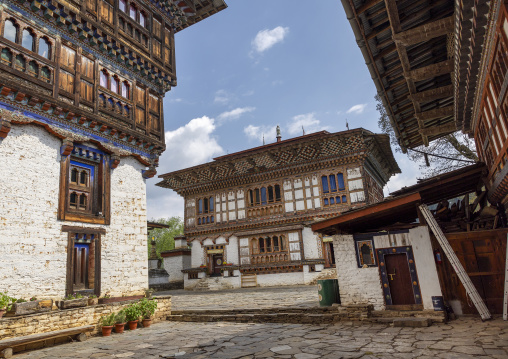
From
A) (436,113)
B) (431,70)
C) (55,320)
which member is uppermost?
(431,70)

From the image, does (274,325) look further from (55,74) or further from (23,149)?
(55,74)

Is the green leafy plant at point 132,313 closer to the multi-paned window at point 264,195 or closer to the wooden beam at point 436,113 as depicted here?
the wooden beam at point 436,113

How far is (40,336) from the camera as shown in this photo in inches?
323

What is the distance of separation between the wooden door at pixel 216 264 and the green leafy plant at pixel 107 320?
1593 cm

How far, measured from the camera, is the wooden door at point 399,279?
9.61 m

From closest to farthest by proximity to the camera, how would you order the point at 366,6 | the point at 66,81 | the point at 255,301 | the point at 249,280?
the point at 366,6, the point at 66,81, the point at 255,301, the point at 249,280

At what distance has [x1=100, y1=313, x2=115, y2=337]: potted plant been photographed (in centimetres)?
989

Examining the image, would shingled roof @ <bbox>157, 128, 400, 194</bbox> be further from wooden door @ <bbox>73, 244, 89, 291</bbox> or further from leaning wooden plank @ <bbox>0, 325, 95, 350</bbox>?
leaning wooden plank @ <bbox>0, 325, 95, 350</bbox>

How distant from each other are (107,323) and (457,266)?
9.82m

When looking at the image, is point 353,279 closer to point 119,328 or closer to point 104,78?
point 119,328

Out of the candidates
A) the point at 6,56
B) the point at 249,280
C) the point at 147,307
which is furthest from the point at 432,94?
the point at 249,280

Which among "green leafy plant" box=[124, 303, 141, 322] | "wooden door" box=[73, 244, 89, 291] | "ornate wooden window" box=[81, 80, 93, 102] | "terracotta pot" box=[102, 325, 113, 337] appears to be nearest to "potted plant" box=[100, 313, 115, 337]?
"terracotta pot" box=[102, 325, 113, 337]

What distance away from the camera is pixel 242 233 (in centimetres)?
2509

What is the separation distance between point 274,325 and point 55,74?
10.5 m
